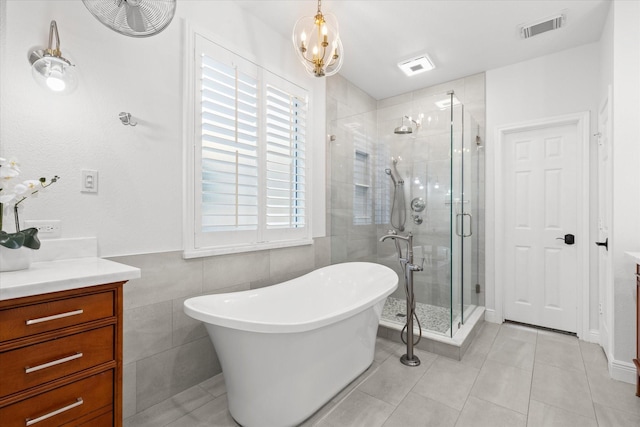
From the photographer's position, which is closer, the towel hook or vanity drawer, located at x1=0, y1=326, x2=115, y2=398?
vanity drawer, located at x1=0, y1=326, x2=115, y2=398

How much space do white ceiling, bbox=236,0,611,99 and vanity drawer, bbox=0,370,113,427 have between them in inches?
99.5

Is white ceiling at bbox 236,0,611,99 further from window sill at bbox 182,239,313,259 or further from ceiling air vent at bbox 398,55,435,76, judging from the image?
window sill at bbox 182,239,313,259

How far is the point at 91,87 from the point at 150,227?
31.5 inches

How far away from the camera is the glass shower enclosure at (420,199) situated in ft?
8.64

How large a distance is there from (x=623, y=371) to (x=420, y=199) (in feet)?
6.14

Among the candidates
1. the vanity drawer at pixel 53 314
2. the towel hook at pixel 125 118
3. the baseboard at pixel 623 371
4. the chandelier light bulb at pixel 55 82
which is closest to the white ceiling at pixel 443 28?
the towel hook at pixel 125 118

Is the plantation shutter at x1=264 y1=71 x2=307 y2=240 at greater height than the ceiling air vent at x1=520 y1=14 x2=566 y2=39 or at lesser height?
lesser

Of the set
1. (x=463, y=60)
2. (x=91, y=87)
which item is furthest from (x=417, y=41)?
(x=91, y=87)

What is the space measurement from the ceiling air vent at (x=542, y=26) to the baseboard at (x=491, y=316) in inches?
107

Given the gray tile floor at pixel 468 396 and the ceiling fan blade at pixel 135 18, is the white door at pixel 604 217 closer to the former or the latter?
the gray tile floor at pixel 468 396

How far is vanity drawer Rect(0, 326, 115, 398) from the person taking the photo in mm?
922

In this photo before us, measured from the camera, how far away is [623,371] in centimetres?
207

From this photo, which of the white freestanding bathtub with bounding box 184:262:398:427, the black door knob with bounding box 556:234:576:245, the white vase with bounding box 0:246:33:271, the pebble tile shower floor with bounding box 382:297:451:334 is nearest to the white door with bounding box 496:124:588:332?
the black door knob with bounding box 556:234:576:245

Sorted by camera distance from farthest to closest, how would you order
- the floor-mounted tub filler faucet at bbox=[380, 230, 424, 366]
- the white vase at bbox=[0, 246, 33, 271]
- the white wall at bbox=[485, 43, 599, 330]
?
the white wall at bbox=[485, 43, 599, 330], the floor-mounted tub filler faucet at bbox=[380, 230, 424, 366], the white vase at bbox=[0, 246, 33, 271]
